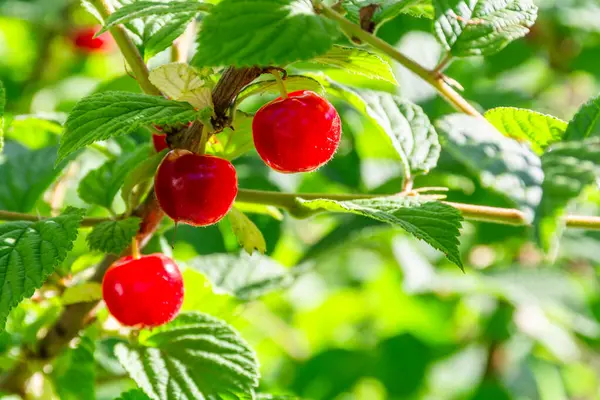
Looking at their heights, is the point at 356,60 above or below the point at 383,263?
above

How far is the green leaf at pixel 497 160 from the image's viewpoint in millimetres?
666

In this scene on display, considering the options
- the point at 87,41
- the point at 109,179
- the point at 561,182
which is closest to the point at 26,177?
the point at 109,179

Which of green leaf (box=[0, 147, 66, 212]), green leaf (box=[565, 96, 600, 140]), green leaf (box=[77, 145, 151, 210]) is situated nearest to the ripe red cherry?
green leaf (box=[0, 147, 66, 212])

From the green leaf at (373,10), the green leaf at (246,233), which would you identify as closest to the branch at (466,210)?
the green leaf at (246,233)

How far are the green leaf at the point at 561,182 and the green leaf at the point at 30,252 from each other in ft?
1.72

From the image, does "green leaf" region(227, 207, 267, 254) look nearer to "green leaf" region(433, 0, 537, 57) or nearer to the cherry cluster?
the cherry cluster

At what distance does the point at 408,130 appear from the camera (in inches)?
48.8

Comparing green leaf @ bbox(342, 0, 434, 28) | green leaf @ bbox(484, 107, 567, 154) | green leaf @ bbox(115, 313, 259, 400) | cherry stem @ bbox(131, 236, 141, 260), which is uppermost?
green leaf @ bbox(342, 0, 434, 28)

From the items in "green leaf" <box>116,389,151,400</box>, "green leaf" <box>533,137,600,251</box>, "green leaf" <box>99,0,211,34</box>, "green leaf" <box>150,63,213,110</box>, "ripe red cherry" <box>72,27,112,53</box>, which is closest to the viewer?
"green leaf" <box>533,137,600,251</box>

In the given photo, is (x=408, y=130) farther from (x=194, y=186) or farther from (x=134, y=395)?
(x=134, y=395)

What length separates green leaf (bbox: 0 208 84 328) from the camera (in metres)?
0.87

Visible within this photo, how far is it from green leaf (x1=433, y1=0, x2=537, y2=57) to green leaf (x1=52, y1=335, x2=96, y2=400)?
→ 65 centimetres

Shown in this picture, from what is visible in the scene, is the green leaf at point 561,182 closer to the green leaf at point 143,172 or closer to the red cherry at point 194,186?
the red cherry at point 194,186

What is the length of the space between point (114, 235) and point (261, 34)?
390 millimetres
